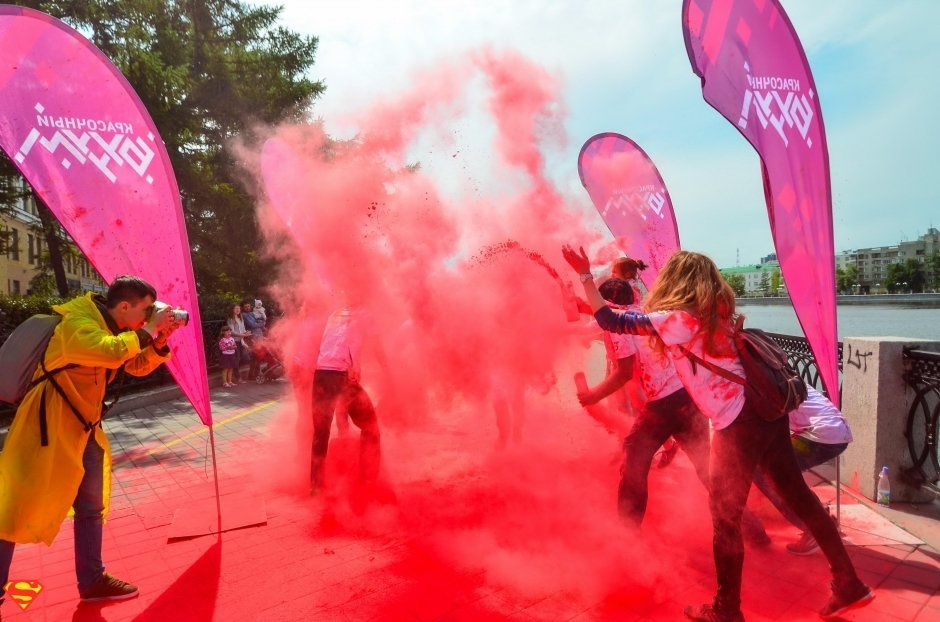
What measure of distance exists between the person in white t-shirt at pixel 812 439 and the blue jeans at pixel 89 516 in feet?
13.0

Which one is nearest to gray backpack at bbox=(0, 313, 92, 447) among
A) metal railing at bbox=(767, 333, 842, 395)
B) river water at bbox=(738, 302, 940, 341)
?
metal railing at bbox=(767, 333, 842, 395)

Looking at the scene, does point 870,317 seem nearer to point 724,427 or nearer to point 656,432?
point 656,432

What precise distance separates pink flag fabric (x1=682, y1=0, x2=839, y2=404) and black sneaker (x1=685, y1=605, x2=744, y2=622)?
200cm

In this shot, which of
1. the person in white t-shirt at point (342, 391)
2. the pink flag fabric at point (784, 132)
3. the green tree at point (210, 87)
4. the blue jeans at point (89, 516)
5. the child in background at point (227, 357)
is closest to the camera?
the blue jeans at point (89, 516)

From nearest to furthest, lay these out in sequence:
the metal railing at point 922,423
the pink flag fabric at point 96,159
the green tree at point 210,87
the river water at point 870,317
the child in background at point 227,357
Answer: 1. the pink flag fabric at point 96,159
2. the metal railing at point 922,423
3. the child in background at point 227,357
4. the green tree at point 210,87
5. the river water at point 870,317

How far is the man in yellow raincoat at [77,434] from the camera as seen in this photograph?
2.94 meters

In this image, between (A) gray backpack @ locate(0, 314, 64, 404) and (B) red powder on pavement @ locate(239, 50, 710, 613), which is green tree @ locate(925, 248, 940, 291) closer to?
(B) red powder on pavement @ locate(239, 50, 710, 613)

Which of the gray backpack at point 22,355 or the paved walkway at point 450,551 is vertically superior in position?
the gray backpack at point 22,355

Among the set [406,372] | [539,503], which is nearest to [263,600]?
[539,503]

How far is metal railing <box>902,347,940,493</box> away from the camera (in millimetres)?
4273

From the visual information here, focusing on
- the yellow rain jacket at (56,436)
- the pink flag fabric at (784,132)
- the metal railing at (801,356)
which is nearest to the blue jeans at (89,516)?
the yellow rain jacket at (56,436)

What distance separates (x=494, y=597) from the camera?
125 inches

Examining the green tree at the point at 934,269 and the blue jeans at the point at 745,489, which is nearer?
the blue jeans at the point at 745,489

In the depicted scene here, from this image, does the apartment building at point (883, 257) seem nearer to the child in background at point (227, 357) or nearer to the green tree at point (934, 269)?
the green tree at point (934, 269)
